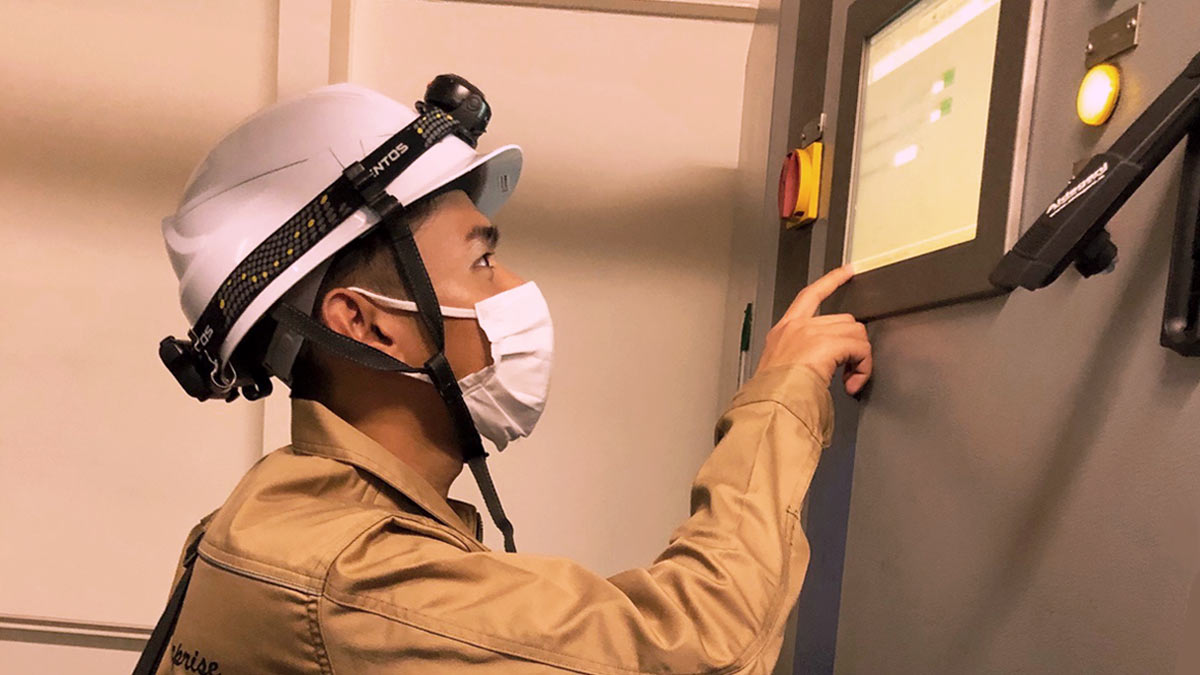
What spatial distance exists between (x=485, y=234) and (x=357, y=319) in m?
0.15

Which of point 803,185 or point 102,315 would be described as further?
point 102,315

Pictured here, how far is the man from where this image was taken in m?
0.62

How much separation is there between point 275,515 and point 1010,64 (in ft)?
2.05

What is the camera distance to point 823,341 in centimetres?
78

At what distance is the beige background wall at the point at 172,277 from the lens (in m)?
1.46

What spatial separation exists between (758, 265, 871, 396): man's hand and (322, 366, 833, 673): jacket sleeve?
6cm

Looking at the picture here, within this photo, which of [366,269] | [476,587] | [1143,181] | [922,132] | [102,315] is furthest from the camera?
[102,315]

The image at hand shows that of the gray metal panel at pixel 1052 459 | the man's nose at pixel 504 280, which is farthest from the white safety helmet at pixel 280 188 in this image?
the gray metal panel at pixel 1052 459

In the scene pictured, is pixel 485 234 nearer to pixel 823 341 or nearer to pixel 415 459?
pixel 415 459

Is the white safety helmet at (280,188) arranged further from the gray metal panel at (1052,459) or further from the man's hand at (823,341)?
the gray metal panel at (1052,459)

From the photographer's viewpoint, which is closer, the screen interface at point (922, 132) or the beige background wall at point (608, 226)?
the screen interface at point (922, 132)

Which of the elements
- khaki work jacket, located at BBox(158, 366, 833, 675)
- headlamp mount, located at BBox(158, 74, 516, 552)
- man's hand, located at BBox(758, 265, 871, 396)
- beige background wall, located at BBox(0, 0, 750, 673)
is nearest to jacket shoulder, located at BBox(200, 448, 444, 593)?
khaki work jacket, located at BBox(158, 366, 833, 675)

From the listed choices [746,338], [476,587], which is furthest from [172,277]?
[476,587]

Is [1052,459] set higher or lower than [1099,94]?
lower
